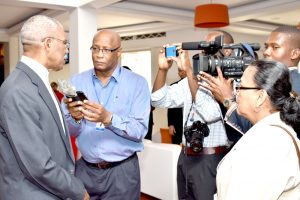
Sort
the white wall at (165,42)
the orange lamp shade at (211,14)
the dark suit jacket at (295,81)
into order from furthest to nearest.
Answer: the white wall at (165,42), the orange lamp shade at (211,14), the dark suit jacket at (295,81)

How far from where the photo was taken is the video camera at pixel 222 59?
194cm

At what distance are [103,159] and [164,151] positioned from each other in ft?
6.23

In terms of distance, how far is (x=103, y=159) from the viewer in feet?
7.06

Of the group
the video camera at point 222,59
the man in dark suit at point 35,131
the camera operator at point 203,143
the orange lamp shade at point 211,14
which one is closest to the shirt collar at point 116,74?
the camera operator at point 203,143

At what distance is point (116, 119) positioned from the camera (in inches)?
82.0

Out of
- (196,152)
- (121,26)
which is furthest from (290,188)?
(121,26)

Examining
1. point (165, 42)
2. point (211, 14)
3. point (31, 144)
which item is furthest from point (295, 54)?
point (165, 42)

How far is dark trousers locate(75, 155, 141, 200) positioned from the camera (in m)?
2.13

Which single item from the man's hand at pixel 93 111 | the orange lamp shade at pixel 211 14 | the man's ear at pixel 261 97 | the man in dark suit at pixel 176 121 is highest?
the orange lamp shade at pixel 211 14

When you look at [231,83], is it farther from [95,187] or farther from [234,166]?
[95,187]

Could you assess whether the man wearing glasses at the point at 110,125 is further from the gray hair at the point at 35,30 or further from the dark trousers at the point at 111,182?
the gray hair at the point at 35,30

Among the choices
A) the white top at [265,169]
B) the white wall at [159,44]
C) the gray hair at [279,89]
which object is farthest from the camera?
the white wall at [159,44]

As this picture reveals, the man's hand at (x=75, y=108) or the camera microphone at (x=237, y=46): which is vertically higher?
the camera microphone at (x=237, y=46)

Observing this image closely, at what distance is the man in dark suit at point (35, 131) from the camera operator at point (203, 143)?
78cm
